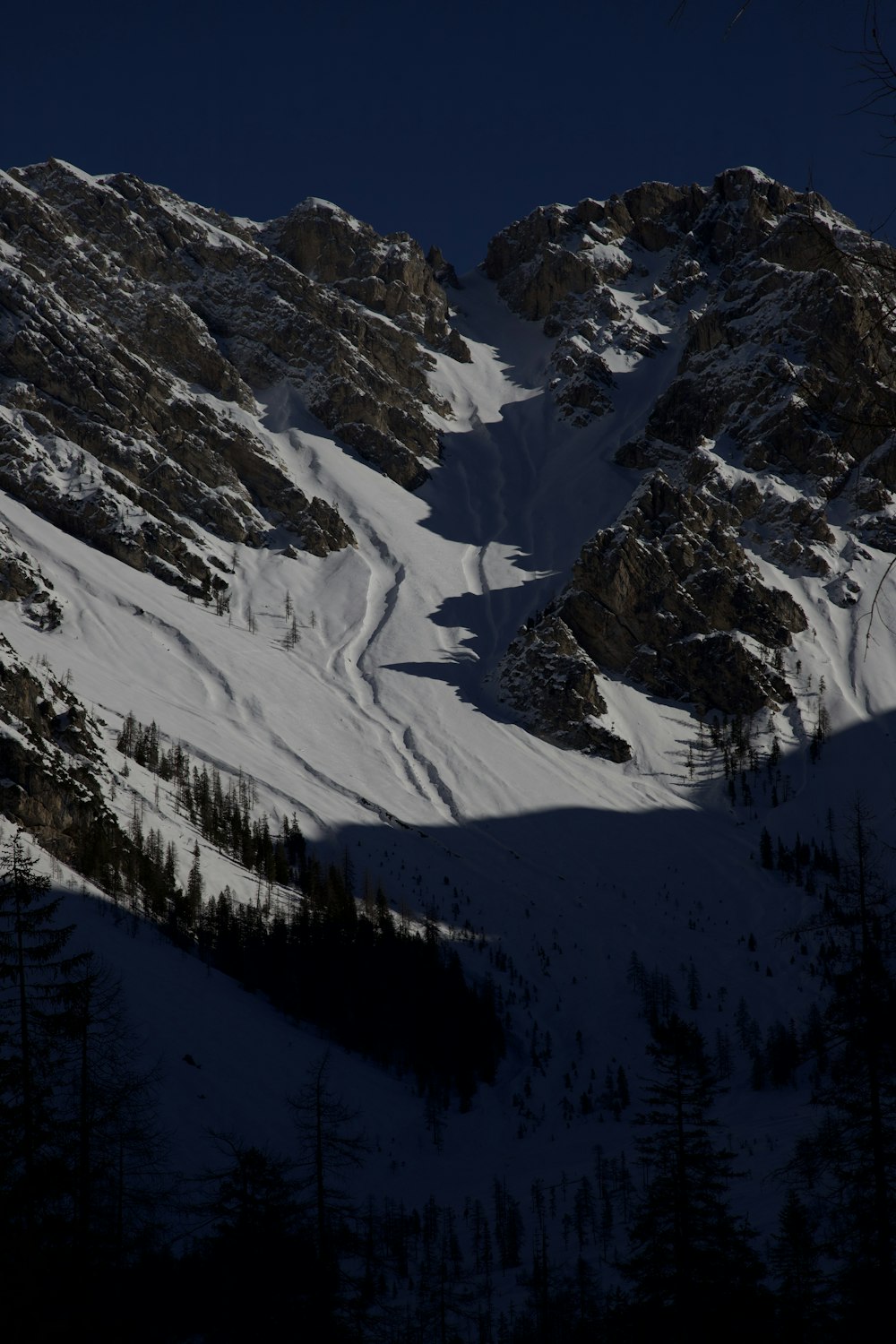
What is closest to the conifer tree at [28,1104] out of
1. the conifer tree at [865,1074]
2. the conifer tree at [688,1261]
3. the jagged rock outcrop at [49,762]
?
the conifer tree at [688,1261]

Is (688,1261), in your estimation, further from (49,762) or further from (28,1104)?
(49,762)

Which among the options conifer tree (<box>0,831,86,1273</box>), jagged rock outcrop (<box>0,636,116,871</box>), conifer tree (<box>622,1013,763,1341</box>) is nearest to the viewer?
conifer tree (<box>0,831,86,1273</box>)

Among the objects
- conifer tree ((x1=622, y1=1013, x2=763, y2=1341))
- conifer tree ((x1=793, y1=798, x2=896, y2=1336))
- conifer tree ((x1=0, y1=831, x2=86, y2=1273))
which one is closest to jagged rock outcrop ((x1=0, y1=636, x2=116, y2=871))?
conifer tree ((x1=0, y1=831, x2=86, y2=1273))

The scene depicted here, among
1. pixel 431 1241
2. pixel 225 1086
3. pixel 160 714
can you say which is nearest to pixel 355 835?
pixel 160 714

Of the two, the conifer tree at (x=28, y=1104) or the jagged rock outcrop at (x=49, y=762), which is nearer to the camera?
the conifer tree at (x=28, y=1104)

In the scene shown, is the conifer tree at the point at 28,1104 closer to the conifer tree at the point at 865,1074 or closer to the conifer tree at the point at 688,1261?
the conifer tree at the point at 688,1261

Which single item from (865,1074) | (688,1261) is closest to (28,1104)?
(688,1261)

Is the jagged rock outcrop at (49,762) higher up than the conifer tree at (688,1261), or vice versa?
the jagged rock outcrop at (49,762)

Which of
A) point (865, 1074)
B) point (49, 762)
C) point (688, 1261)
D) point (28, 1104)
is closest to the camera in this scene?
point (865, 1074)

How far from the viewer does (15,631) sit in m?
182

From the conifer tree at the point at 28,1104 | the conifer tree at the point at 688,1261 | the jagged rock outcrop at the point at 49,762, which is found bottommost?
the conifer tree at the point at 688,1261

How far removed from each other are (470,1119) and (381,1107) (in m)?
8.86

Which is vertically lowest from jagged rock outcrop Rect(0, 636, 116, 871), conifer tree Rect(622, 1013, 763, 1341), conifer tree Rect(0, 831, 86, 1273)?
conifer tree Rect(622, 1013, 763, 1341)

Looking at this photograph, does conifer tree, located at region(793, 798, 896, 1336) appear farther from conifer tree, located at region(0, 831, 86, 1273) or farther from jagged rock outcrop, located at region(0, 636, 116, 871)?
jagged rock outcrop, located at region(0, 636, 116, 871)
